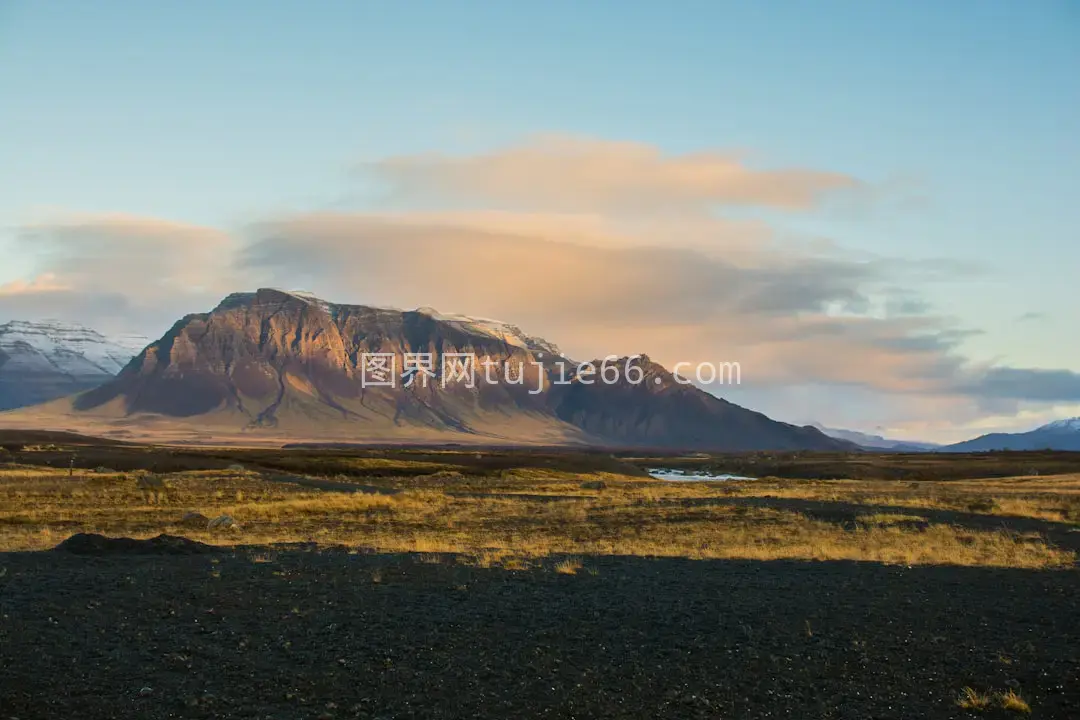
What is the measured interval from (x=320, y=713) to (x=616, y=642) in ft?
18.4

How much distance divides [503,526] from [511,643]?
927 inches

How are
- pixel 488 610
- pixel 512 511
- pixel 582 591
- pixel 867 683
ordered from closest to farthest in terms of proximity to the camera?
pixel 867 683 → pixel 488 610 → pixel 582 591 → pixel 512 511

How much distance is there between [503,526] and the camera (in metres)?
39.0

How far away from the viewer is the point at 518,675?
45.1ft

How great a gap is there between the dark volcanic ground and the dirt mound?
1609 mm

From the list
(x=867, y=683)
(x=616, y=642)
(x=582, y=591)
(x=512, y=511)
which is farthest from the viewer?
(x=512, y=511)

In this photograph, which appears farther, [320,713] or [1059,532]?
[1059,532]

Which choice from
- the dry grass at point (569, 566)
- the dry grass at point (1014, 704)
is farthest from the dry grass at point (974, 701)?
the dry grass at point (569, 566)

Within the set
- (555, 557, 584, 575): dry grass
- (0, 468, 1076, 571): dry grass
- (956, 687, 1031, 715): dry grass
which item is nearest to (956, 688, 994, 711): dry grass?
(956, 687, 1031, 715): dry grass

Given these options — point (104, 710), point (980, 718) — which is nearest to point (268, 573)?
point (104, 710)

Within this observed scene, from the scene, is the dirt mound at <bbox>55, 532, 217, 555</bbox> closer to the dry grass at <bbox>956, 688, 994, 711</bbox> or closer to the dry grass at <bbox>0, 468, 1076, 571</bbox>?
the dry grass at <bbox>0, 468, 1076, 571</bbox>

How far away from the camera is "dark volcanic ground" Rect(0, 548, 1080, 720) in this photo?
12430mm

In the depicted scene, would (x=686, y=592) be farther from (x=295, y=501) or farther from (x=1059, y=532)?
(x=295, y=501)

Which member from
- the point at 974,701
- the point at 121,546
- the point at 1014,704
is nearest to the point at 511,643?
the point at 974,701
